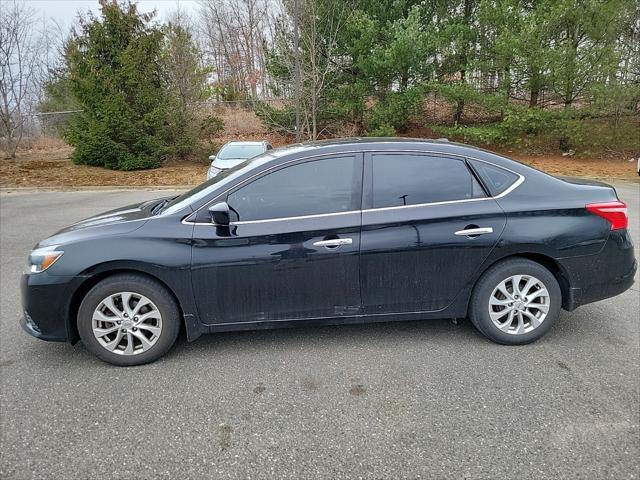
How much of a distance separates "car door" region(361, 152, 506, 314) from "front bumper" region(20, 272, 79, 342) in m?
2.13

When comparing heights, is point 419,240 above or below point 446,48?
below

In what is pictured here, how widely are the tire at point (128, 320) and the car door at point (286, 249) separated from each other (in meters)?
0.28

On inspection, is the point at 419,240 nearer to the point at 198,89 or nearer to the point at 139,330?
the point at 139,330

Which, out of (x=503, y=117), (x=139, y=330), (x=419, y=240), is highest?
(x=503, y=117)

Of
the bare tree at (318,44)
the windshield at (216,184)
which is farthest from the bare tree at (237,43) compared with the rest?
the windshield at (216,184)

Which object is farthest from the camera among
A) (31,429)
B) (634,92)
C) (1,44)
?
(1,44)

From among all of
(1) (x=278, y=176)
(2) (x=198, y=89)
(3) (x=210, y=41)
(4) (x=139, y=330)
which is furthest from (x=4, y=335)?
(3) (x=210, y=41)

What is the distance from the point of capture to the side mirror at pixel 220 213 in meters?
3.04

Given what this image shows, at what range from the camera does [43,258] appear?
3.10 metres

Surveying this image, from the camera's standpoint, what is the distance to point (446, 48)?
16844mm

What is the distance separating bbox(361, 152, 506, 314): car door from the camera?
3.17 meters

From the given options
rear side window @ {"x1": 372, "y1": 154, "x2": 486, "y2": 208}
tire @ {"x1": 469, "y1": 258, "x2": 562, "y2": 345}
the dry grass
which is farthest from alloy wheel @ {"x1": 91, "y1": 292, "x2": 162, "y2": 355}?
the dry grass

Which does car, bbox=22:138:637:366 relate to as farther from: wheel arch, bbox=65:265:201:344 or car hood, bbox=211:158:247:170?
car hood, bbox=211:158:247:170

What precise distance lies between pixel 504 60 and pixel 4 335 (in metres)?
17.1
